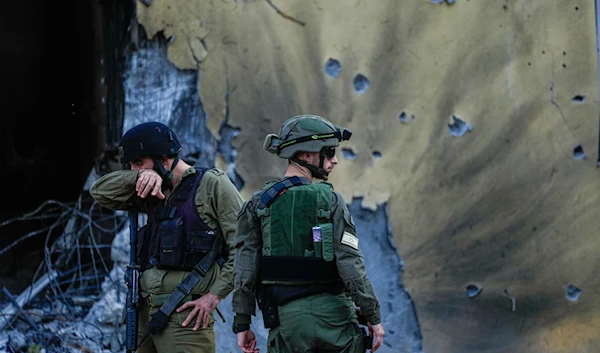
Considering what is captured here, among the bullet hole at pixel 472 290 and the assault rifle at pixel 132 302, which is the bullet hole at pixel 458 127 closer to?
the bullet hole at pixel 472 290

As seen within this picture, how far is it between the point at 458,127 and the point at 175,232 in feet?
6.41

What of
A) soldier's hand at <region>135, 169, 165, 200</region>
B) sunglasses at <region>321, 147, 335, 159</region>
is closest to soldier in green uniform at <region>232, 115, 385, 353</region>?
sunglasses at <region>321, 147, 335, 159</region>

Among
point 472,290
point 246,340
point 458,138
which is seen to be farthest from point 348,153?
point 246,340

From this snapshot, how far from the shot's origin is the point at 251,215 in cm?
296

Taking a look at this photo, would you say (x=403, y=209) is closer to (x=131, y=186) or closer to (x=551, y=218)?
(x=551, y=218)

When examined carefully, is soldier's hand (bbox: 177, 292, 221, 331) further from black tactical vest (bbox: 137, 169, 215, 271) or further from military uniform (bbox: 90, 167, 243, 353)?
black tactical vest (bbox: 137, 169, 215, 271)

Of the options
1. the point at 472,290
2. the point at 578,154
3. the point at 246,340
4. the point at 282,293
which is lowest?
the point at 246,340

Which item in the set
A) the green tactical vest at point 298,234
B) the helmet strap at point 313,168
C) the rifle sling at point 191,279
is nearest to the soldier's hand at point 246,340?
the green tactical vest at point 298,234

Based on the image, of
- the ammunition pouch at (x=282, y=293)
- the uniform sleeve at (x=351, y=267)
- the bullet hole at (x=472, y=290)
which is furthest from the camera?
the bullet hole at (x=472, y=290)

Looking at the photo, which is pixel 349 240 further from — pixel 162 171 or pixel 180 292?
pixel 162 171

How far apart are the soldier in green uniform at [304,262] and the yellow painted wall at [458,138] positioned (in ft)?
5.21

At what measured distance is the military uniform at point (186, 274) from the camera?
3174mm

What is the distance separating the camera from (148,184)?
10.4 feet

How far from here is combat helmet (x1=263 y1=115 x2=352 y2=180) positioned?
2941 millimetres
